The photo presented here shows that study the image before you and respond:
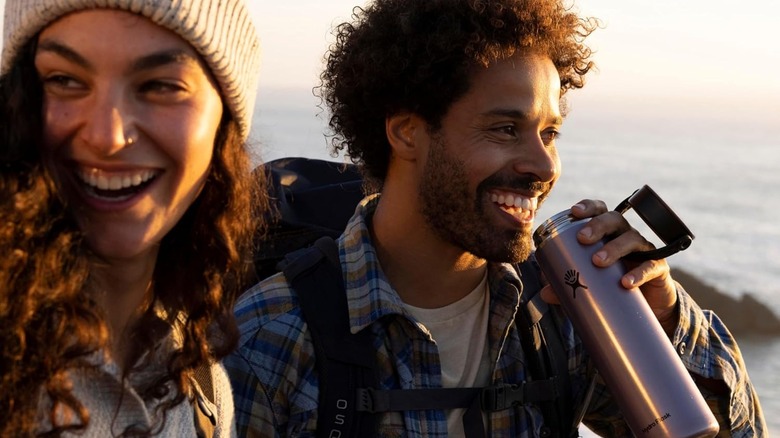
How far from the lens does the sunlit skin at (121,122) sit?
2.16 metres

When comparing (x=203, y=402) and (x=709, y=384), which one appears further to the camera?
(x=709, y=384)

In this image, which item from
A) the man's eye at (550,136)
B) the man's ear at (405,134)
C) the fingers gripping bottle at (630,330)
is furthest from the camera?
the man's ear at (405,134)

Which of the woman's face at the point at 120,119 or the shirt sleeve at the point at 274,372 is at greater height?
the woman's face at the point at 120,119

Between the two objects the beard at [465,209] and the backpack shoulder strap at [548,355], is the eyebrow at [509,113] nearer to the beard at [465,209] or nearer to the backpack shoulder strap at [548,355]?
the beard at [465,209]

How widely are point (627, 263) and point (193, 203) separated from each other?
140 centimetres

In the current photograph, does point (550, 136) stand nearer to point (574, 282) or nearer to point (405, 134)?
point (405, 134)

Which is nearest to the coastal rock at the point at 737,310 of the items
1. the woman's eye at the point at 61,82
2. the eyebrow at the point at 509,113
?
the eyebrow at the point at 509,113

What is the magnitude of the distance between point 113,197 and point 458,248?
1614 millimetres

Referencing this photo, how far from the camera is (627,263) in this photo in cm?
334

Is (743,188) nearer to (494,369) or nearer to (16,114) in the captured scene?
(494,369)

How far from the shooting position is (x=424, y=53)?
12.3 feet

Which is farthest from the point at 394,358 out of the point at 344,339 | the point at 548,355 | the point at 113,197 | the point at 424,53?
the point at 113,197

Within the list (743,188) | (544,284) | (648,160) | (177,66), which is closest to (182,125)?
(177,66)

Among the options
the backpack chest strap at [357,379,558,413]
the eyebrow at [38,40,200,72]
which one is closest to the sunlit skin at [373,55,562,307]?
the backpack chest strap at [357,379,558,413]
